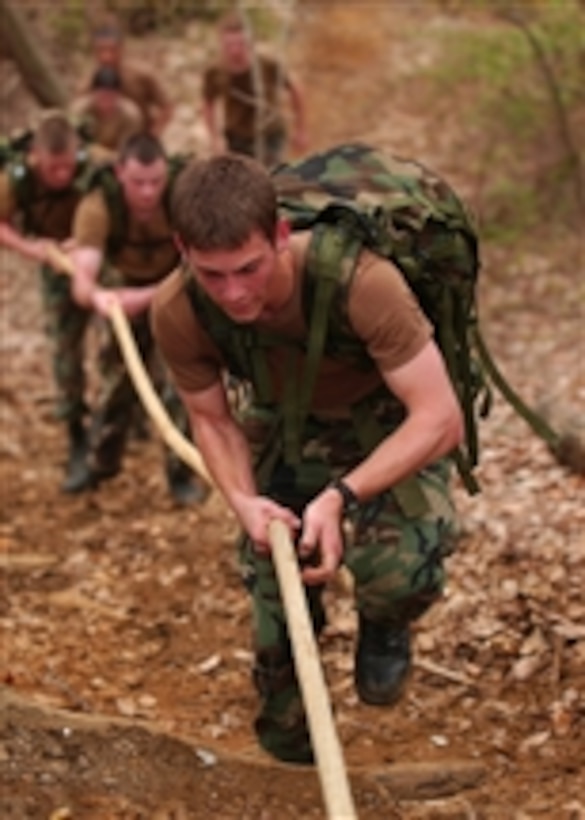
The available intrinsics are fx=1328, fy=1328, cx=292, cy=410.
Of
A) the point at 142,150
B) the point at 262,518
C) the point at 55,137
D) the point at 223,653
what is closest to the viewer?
the point at 262,518

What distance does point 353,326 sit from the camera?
3.47m

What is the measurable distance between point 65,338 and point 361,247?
452 cm

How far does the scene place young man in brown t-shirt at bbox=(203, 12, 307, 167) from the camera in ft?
33.2

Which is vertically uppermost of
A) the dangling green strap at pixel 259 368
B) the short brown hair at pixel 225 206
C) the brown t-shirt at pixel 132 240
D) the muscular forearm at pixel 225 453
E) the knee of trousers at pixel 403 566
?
the short brown hair at pixel 225 206

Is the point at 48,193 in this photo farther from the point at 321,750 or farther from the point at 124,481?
the point at 321,750

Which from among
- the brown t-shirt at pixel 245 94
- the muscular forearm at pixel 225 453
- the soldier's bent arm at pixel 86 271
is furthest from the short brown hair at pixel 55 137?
the brown t-shirt at pixel 245 94

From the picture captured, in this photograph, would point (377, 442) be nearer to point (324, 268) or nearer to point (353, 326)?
point (353, 326)

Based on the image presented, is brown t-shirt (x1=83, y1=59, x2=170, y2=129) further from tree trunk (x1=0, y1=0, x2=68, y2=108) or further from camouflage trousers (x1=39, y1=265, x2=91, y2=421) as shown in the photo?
camouflage trousers (x1=39, y1=265, x2=91, y2=421)

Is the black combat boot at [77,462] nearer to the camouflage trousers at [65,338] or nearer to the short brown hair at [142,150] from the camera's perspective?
the camouflage trousers at [65,338]

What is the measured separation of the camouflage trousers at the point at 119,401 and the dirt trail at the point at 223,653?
9.3 inches

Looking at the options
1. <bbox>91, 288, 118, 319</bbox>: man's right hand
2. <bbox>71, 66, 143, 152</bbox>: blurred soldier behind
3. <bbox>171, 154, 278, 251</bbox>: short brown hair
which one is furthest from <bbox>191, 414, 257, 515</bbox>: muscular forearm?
<bbox>71, 66, 143, 152</bbox>: blurred soldier behind

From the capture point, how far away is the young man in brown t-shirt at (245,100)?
10.1m

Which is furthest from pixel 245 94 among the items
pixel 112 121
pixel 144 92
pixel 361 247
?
pixel 361 247

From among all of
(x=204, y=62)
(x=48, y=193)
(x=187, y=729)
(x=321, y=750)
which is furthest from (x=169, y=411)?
(x=204, y=62)
